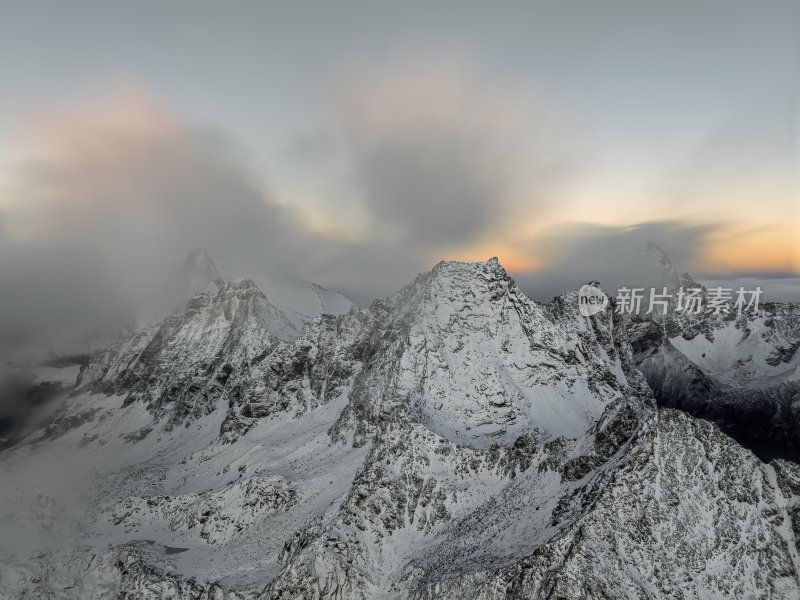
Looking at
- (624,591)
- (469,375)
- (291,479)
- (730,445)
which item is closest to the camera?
(624,591)

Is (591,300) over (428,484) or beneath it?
over

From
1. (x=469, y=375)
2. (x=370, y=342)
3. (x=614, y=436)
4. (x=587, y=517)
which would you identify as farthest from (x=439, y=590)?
(x=370, y=342)

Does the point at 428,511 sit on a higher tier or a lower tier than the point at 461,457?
lower

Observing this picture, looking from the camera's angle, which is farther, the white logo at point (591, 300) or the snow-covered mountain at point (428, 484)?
the white logo at point (591, 300)

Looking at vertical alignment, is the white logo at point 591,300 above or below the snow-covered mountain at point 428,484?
above

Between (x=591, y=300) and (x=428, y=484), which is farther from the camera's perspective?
(x=591, y=300)

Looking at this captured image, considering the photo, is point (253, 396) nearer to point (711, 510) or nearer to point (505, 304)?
point (505, 304)
